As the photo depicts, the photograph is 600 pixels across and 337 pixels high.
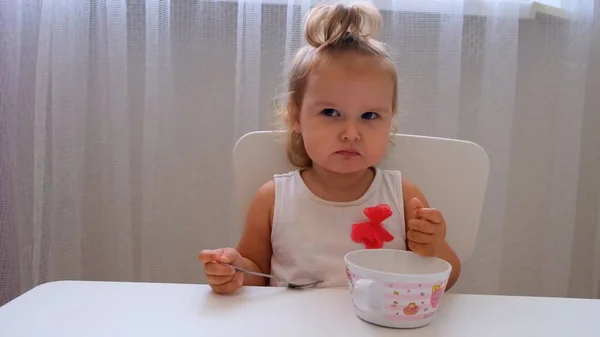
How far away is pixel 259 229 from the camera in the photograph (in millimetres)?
924

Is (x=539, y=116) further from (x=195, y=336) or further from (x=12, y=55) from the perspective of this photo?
(x=12, y=55)

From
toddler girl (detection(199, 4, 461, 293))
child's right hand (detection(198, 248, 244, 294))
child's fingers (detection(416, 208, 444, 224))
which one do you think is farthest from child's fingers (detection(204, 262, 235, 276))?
child's fingers (detection(416, 208, 444, 224))

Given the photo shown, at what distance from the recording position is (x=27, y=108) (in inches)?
48.7

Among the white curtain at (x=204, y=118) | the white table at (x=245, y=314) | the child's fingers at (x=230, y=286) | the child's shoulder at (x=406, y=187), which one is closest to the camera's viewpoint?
the white table at (x=245, y=314)

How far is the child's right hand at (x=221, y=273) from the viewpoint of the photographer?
2.14 feet

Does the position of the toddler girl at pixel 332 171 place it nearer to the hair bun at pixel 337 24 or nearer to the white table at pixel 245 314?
the hair bun at pixel 337 24

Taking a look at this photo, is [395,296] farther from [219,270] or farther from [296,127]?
[296,127]

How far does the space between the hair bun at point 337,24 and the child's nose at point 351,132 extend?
0.45ft

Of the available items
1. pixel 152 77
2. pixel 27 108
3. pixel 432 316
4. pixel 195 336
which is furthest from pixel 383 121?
pixel 27 108

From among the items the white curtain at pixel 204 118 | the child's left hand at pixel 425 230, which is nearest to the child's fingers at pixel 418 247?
the child's left hand at pixel 425 230

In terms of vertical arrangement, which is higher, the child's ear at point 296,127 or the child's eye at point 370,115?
the child's eye at point 370,115

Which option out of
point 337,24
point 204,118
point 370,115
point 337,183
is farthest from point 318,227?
point 204,118

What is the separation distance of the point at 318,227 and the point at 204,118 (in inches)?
20.1

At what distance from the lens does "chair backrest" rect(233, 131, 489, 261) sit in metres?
0.90
